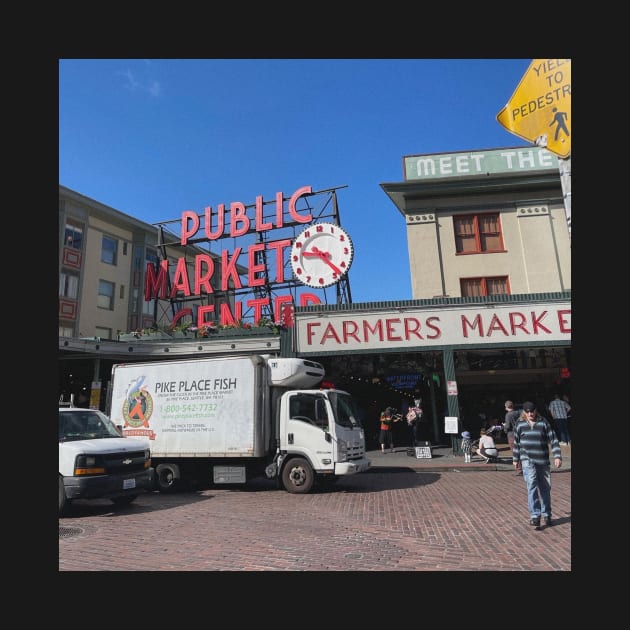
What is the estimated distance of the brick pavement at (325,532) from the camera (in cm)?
549

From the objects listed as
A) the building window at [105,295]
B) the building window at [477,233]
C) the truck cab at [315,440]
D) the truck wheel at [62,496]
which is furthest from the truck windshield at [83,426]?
the building window at [105,295]

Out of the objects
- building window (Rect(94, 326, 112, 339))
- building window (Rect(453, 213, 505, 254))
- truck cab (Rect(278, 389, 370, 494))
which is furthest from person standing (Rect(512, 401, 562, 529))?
building window (Rect(94, 326, 112, 339))

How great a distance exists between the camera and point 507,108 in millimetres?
6055

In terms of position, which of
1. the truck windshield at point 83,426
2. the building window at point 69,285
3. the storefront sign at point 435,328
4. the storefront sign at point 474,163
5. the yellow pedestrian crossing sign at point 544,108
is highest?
the storefront sign at point 474,163

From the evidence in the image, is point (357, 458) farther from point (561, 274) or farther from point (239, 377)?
point (561, 274)

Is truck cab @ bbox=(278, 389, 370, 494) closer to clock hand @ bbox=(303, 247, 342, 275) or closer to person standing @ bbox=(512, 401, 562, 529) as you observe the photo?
person standing @ bbox=(512, 401, 562, 529)

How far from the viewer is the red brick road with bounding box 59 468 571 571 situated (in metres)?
5.49

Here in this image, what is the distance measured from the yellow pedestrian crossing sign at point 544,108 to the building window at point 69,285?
32.1 m

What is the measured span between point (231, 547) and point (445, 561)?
2820mm

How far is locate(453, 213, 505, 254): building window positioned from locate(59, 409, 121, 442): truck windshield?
51.7 ft

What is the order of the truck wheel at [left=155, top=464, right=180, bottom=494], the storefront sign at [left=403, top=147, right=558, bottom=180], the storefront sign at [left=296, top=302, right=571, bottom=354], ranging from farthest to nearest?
the storefront sign at [left=403, top=147, right=558, bottom=180] < the storefront sign at [left=296, top=302, right=571, bottom=354] < the truck wheel at [left=155, top=464, right=180, bottom=494]

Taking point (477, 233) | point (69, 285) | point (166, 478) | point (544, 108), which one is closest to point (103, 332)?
point (69, 285)

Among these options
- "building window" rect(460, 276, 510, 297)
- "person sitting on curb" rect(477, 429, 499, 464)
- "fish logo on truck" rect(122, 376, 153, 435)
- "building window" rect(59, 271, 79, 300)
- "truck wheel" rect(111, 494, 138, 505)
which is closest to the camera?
"truck wheel" rect(111, 494, 138, 505)

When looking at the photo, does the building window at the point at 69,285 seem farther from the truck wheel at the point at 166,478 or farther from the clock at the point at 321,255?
the truck wheel at the point at 166,478
